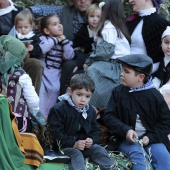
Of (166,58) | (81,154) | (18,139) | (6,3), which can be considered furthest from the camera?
(6,3)

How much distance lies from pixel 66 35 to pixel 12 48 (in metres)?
2.21

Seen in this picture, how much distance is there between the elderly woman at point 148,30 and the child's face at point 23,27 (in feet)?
4.24

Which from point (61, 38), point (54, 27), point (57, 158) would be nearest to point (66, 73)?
point (61, 38)

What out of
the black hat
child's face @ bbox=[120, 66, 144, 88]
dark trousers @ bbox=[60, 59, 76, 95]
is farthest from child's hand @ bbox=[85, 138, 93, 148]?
Answer: dark trousers @ bbox=[60, 59, 76, 95]

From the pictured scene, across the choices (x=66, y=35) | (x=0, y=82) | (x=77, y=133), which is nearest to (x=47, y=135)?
A: (x=77, y=133)

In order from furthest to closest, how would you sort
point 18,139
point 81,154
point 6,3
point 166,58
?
1. point 6,3
2. point 166,58
3. point 81,154
4. point 18,139

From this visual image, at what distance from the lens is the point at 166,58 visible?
6.66 metres

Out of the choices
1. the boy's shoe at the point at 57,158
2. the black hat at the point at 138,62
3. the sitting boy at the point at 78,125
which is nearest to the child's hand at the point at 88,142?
the sitting boy at the point at 78,125

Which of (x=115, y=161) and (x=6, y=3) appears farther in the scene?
(x=6, y=3)

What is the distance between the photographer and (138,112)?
218 inches

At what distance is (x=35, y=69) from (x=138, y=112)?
63.9 inches

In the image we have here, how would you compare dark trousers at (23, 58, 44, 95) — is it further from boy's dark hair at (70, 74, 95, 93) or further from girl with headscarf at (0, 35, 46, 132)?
boy's dark hair at (70, 74, 95, 93)

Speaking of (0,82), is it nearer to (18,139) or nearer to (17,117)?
(17,117)

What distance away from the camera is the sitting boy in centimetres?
523
